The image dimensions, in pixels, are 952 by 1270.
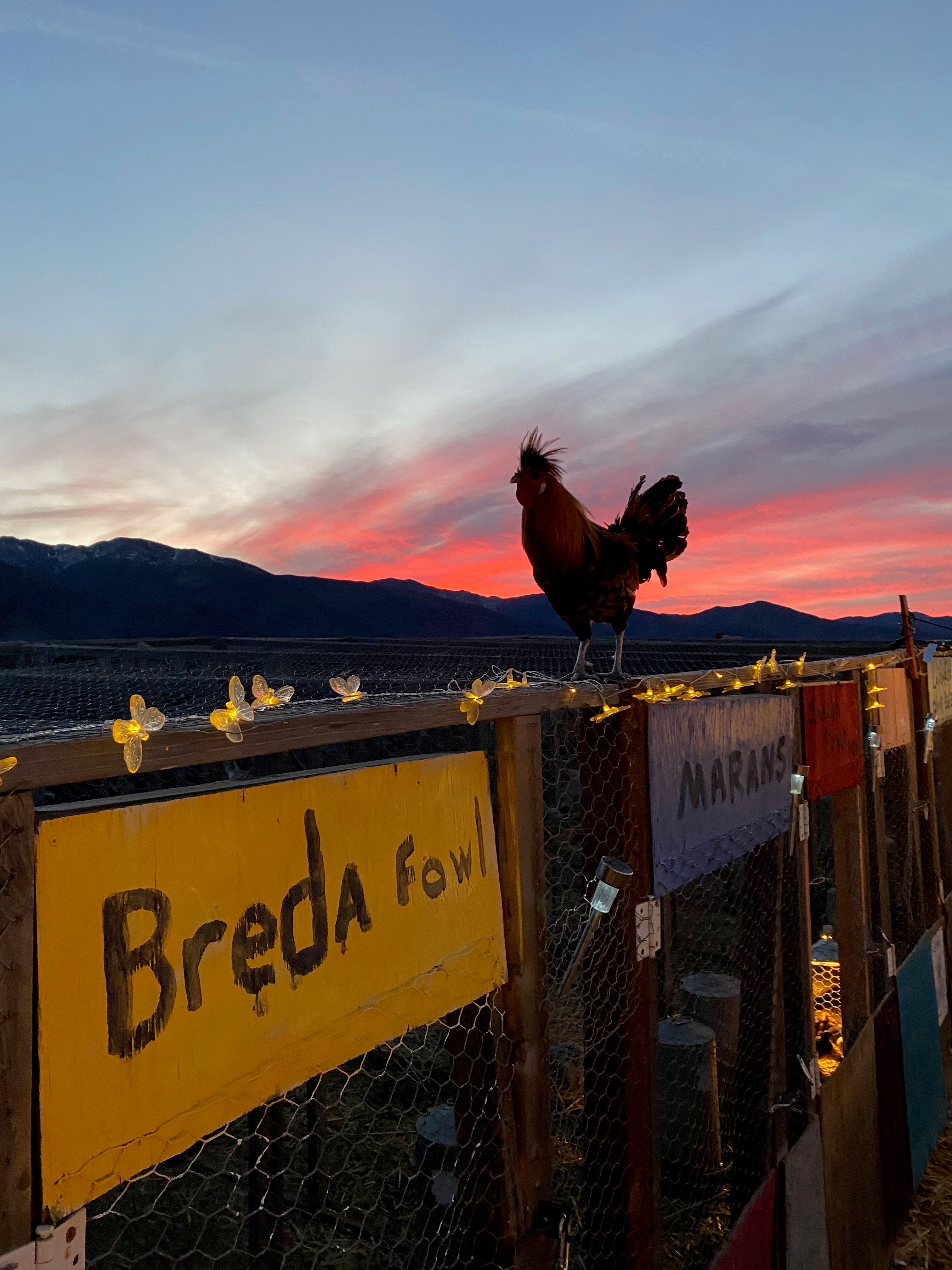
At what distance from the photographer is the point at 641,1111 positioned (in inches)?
86.0

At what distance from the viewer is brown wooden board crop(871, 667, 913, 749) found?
4.53 meters

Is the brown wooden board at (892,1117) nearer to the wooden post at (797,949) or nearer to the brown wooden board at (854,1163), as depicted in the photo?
the brown wooden board at (854,1163)

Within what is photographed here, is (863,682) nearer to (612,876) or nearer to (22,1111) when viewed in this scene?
(612,876)

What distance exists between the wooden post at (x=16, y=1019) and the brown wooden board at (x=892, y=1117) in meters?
4.25

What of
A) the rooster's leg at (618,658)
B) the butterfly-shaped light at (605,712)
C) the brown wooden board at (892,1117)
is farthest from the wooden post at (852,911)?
the butterfly-shaped light at (605,712)

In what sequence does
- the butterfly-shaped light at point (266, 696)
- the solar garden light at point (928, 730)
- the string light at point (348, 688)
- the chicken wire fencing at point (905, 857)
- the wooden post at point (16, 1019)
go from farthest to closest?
the solar garden light at point (928, 730) < the chicken wire fencing at point (905, 857) < the string light at point (348, 688) < the butterfly-shaped light at point (266, 696) < the wooden post at point (16, 1019)

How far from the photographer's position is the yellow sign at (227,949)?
100 cm

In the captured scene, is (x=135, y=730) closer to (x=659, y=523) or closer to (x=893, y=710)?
(x=659, y=523)

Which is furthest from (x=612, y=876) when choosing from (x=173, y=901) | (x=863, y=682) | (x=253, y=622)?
(x=253, y=622)

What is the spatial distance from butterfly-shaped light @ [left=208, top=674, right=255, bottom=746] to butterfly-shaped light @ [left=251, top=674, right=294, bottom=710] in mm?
71

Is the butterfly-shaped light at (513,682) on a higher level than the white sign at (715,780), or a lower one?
higher

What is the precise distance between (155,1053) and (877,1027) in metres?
4.27

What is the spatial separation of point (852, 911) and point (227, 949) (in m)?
3.66

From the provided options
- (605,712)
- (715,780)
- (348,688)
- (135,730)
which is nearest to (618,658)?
(715,780)
